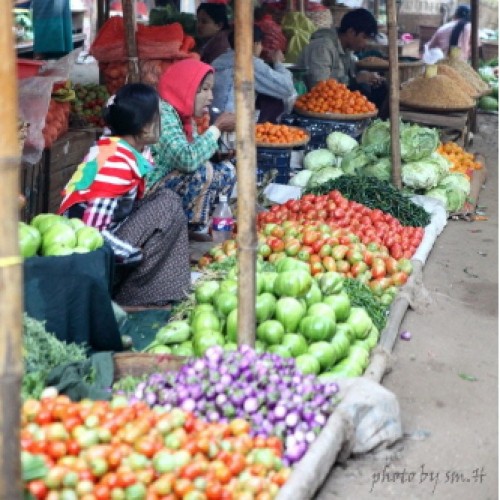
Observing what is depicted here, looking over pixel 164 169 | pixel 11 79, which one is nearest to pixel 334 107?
pixel 164 169

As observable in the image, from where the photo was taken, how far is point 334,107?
8.30 m

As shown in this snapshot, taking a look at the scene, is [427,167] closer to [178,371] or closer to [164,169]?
[164,169]

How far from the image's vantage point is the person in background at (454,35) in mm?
15312

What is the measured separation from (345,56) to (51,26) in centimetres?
397

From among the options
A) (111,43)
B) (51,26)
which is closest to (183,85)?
(111,43)

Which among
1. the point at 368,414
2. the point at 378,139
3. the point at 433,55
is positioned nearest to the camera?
the point at 368,414

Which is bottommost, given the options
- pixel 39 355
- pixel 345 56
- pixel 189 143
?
pixel 39 355

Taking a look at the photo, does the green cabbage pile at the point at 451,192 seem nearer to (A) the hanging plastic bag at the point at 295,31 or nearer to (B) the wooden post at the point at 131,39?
(B) the wooden post at the point at 131,39

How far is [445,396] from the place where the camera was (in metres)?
4.16

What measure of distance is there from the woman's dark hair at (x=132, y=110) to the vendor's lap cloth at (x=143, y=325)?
3.09ft

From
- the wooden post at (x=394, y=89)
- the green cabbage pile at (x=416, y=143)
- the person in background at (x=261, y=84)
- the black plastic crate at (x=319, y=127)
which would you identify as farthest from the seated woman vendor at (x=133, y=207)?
the black plastic crate at (x=319, y=127)

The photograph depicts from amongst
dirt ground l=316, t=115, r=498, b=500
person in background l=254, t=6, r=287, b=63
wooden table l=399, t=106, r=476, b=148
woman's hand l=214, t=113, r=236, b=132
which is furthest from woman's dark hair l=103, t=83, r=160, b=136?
wooden table l=399, t=106, r=476, b=148

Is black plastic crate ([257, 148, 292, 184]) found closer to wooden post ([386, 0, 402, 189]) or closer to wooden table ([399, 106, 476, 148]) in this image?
wooden post ([386, 0, 402, 189])

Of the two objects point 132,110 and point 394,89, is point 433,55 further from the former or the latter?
point 132,110
